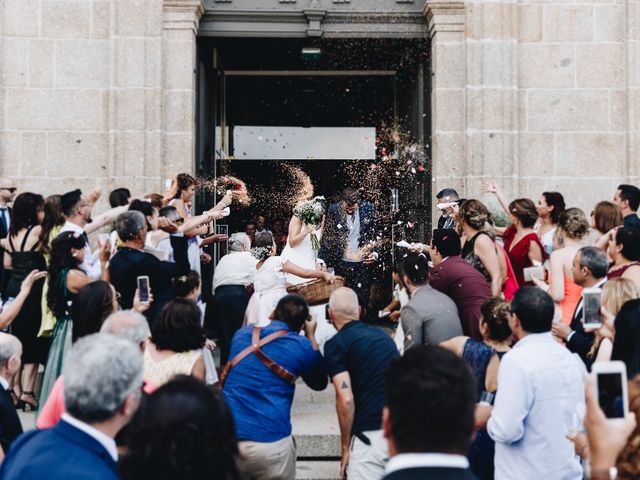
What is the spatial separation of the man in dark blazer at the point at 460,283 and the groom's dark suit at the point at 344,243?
2.88 metres

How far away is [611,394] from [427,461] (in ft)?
2.33

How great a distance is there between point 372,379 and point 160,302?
234cm

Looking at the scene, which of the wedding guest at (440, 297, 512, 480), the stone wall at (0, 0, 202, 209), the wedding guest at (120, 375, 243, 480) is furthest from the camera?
the stone wall at (0, 0, 202, 209)

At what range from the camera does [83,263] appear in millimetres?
6930

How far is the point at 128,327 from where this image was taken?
440cm

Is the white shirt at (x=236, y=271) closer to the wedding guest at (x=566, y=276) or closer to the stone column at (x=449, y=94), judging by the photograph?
the wedding guest at (x=566, y=276)

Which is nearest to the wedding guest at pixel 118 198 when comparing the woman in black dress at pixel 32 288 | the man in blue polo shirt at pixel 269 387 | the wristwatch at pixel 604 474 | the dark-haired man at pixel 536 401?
the woman in black dress at pixel 32 288

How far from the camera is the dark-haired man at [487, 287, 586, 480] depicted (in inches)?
179

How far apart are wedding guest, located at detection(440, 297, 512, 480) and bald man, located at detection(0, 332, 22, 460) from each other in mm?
2446

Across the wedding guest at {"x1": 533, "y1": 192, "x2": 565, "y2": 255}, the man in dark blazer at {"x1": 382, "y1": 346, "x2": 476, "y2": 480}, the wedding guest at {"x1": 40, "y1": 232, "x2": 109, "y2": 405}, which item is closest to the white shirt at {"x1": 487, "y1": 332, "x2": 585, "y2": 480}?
the man in dark blazer at {"x1": 382, "y1": 346, "x2": 476, "y2": 480}

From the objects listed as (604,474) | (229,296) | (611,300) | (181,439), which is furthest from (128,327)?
(229,296)

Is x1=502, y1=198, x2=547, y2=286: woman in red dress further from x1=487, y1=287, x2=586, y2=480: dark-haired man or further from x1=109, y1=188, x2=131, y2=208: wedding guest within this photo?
x1=109, y1=188, x2=131, y2=208: wedding guest

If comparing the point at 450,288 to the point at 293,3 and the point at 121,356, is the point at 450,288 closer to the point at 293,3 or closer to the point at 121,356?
the point at 121,356

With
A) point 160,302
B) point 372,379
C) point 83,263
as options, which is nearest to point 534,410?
point 372,379
